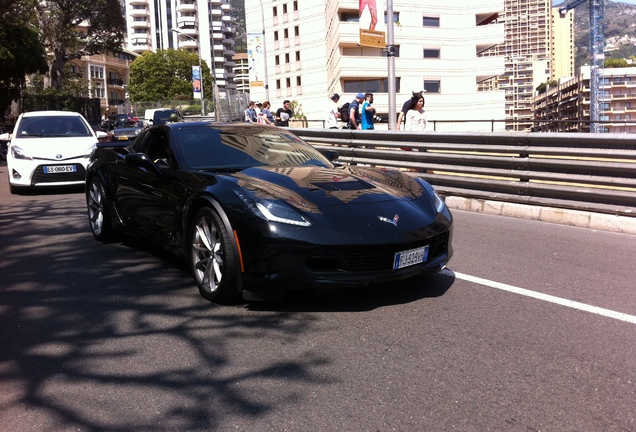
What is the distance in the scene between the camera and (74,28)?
1784 inches

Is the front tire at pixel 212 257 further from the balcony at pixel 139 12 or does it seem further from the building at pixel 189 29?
the balcony at pixel 139 12

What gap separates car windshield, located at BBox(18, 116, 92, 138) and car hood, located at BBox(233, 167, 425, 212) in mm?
9080

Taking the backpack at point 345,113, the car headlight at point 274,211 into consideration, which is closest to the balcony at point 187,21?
the backpack at point 345,113

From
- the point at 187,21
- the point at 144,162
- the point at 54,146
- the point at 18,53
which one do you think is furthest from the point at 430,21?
the point at 187,21

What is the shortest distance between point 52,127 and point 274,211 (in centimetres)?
1035

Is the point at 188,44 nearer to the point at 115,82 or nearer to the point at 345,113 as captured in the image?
the point at 115,82

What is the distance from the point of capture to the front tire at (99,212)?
7.07 metres

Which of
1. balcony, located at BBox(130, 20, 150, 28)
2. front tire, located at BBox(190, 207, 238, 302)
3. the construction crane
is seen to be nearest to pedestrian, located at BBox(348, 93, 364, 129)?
front tire, located at BBox(190, 207, 238, 302)

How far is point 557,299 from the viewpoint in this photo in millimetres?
4848

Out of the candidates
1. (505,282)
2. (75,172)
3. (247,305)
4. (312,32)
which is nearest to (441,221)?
(505,282)

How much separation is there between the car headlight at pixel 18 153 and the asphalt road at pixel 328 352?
6.60 meters

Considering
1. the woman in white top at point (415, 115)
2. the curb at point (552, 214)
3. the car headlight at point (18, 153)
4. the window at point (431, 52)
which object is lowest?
the curb at point (552, 214)

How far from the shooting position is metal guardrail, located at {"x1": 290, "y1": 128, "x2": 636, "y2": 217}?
318 inches

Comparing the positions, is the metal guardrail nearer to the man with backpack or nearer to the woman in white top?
the woman in white top
